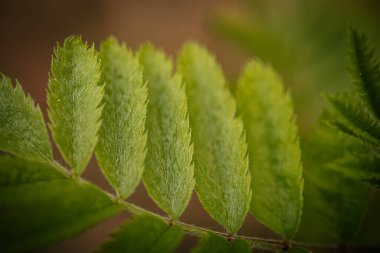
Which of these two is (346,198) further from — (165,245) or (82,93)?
(82,93)

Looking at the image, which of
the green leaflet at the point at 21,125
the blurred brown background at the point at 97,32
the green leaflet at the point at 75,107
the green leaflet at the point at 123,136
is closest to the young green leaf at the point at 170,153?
the green leaflet at the point at 123,136

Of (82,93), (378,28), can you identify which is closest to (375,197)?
A: (378,28)

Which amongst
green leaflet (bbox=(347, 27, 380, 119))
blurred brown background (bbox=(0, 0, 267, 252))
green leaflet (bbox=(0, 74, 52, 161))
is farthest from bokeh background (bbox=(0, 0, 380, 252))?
green leaflet (bbox=(347, 27, 380, 119))

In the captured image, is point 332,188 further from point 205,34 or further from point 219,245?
point 205,34

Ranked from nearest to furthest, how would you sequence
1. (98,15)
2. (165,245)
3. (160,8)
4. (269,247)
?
(165,245)
(269,247)
(98,15)
(160,8)

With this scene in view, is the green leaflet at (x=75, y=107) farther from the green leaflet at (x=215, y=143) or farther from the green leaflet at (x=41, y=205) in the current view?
the green leaflet at (x=215, y=143)
